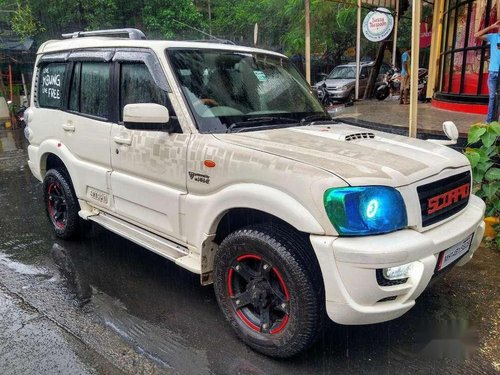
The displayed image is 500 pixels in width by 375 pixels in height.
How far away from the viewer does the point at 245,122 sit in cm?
330

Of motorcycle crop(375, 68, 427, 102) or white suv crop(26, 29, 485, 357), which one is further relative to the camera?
motorcycle crop(375, 68, 427, 102)

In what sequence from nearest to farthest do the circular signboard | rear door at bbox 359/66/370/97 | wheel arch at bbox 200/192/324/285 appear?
1. wheel arch at bbox 200/192/324/285
2. the circular signboard
3. rear door at bbox 359/66/370/97

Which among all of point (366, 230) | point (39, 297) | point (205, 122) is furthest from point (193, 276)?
point (366, 230)

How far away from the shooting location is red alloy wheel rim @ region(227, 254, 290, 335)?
2750mm

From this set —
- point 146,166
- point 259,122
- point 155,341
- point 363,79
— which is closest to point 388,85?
point 363,79

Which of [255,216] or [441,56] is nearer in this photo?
[255,216]

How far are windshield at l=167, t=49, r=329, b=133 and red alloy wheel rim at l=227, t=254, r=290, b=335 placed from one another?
982 millimetres

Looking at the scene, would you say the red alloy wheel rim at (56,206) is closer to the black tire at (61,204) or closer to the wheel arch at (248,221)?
the black tire at (61,204)

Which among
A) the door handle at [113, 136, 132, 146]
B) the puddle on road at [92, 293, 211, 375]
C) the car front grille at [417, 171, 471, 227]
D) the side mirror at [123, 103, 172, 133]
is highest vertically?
the side mirror at [123, 103, 172, 133]

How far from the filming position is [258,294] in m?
2.84

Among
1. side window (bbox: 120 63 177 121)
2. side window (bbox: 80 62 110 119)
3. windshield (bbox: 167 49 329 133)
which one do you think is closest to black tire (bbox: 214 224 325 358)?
windshield (bbox: 167 49 329 133)

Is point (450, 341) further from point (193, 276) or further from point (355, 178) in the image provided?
point (193, 276)

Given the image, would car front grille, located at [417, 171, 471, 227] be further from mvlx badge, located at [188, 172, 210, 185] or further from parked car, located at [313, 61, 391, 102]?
parked car, located at [313, 61, 391, 102]

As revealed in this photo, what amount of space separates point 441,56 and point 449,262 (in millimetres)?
10045
